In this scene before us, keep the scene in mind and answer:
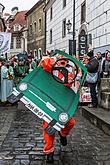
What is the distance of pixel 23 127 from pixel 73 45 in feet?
42.4

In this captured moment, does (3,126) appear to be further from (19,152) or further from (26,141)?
(19,152)

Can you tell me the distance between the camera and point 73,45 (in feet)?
67.9

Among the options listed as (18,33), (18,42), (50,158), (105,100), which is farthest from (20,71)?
(18,42)

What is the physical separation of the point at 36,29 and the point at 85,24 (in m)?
30.3

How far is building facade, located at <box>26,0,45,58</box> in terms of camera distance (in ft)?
148

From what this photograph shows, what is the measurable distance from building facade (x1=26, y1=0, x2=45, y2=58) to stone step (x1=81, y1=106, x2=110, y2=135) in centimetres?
3333

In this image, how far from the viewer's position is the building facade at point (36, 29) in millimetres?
45034

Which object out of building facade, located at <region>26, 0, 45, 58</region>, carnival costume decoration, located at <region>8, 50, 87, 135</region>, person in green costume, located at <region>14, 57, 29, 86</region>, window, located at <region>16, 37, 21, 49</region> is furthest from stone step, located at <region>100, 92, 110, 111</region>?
window, located at <region>16, 37, 21, 49</region>

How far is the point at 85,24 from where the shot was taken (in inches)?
829

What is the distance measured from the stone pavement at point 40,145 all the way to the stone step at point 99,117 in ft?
0.39

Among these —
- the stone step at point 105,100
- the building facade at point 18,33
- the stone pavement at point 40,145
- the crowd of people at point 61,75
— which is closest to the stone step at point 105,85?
the crowd of people at point 61,75

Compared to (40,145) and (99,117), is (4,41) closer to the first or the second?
(99,117)

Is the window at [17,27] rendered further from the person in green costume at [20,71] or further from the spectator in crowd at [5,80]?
the spectator in crowd at [5,80]

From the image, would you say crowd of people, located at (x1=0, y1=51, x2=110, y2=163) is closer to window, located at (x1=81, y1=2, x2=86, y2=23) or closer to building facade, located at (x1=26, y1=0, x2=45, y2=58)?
window, located at (x1=81, y1=2, x2=86, y2=23)
